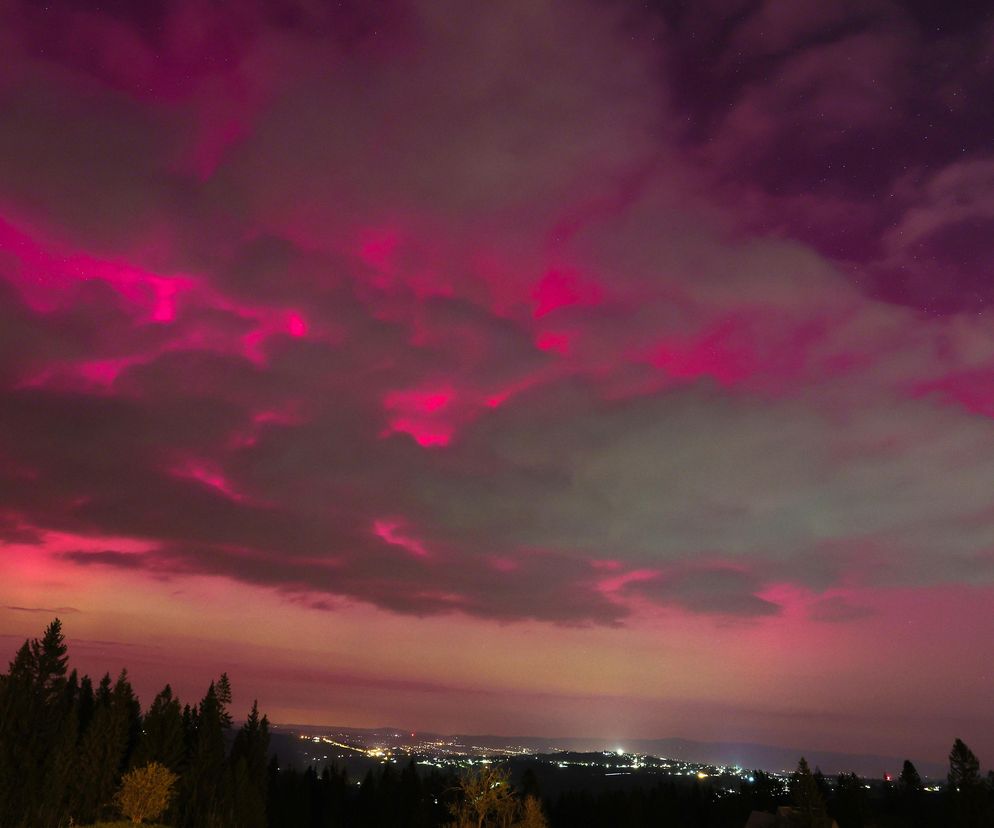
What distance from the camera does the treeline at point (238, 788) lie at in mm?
77812

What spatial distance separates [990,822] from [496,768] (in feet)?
249

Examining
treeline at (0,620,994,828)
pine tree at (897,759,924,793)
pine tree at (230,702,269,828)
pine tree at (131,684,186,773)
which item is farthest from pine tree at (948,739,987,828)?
pine tree at (131,684,186,773)

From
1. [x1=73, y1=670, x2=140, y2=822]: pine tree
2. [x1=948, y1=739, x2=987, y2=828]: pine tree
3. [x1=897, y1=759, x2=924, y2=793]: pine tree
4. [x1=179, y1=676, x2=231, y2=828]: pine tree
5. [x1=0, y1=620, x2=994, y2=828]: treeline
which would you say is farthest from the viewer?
[x1=897, y1=759, x2=924, y2=793]: pine tree

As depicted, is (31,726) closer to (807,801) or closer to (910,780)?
(807,801)

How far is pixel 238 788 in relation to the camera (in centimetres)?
9150

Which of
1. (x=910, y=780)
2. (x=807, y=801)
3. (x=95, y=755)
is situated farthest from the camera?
(x=910, y=780)

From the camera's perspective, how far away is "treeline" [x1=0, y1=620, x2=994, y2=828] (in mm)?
77812

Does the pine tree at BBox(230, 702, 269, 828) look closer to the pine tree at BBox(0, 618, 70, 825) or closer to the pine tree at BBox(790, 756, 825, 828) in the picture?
the pine tree at BBox(0, 618, 70, 825)

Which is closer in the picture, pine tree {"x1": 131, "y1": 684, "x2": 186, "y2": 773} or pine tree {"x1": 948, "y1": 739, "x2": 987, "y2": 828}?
pine tree {"x1": 131, "y1": 684, "x2": 186, "y2": 773}

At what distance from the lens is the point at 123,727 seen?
3642 inches

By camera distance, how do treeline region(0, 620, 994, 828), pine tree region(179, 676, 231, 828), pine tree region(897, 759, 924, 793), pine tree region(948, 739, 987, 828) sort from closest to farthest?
treeline region(0, 620, 994, 828) → pine tree region(179, 676, 231, 828) → pine tree region(948, 739, 987, 828) → pine tree region(897, 759, 924, 793)

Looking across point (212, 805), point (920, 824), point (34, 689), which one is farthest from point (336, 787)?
point (920, 824)

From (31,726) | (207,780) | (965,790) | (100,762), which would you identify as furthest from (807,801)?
(31,726)

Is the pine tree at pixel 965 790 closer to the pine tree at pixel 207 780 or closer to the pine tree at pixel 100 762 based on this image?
the pine tree at pixel 207 780
